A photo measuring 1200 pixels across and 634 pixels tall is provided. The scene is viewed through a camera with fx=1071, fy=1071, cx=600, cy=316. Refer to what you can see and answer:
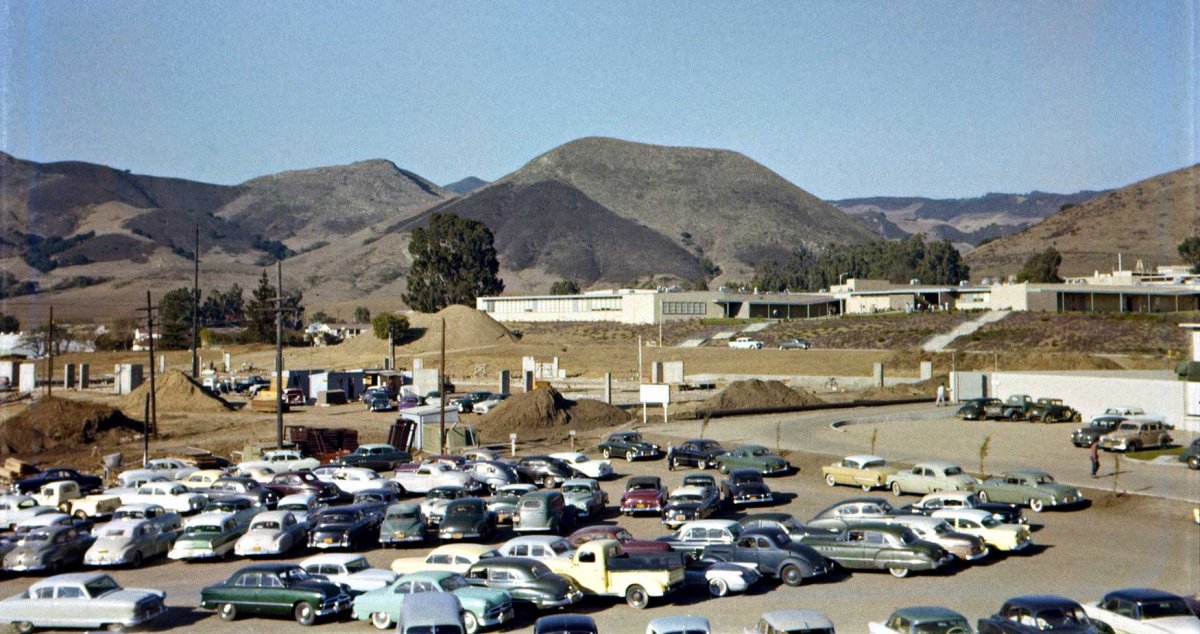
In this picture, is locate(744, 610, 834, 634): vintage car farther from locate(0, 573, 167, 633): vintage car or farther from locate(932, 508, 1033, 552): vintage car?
locate(0, 573, 167, 633): vintage car

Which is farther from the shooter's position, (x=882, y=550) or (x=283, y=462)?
(x=283, y=462)

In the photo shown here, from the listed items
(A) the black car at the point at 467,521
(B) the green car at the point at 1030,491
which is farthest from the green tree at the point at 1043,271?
(A) the black car at the point at 467,521

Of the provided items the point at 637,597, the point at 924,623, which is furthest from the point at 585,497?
the point at 924,623

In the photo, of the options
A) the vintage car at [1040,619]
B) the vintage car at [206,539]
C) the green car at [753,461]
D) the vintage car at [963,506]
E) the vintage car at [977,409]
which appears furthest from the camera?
the vintage car at [977,409]

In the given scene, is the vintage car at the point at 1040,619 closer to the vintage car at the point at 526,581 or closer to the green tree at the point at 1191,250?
the vintage car at the point at 526,581

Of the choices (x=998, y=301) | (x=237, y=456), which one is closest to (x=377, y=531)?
(x=237, y=456)

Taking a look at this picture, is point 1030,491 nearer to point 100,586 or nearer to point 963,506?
point 963,506

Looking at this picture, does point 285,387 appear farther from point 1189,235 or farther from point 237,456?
point 1189,235
